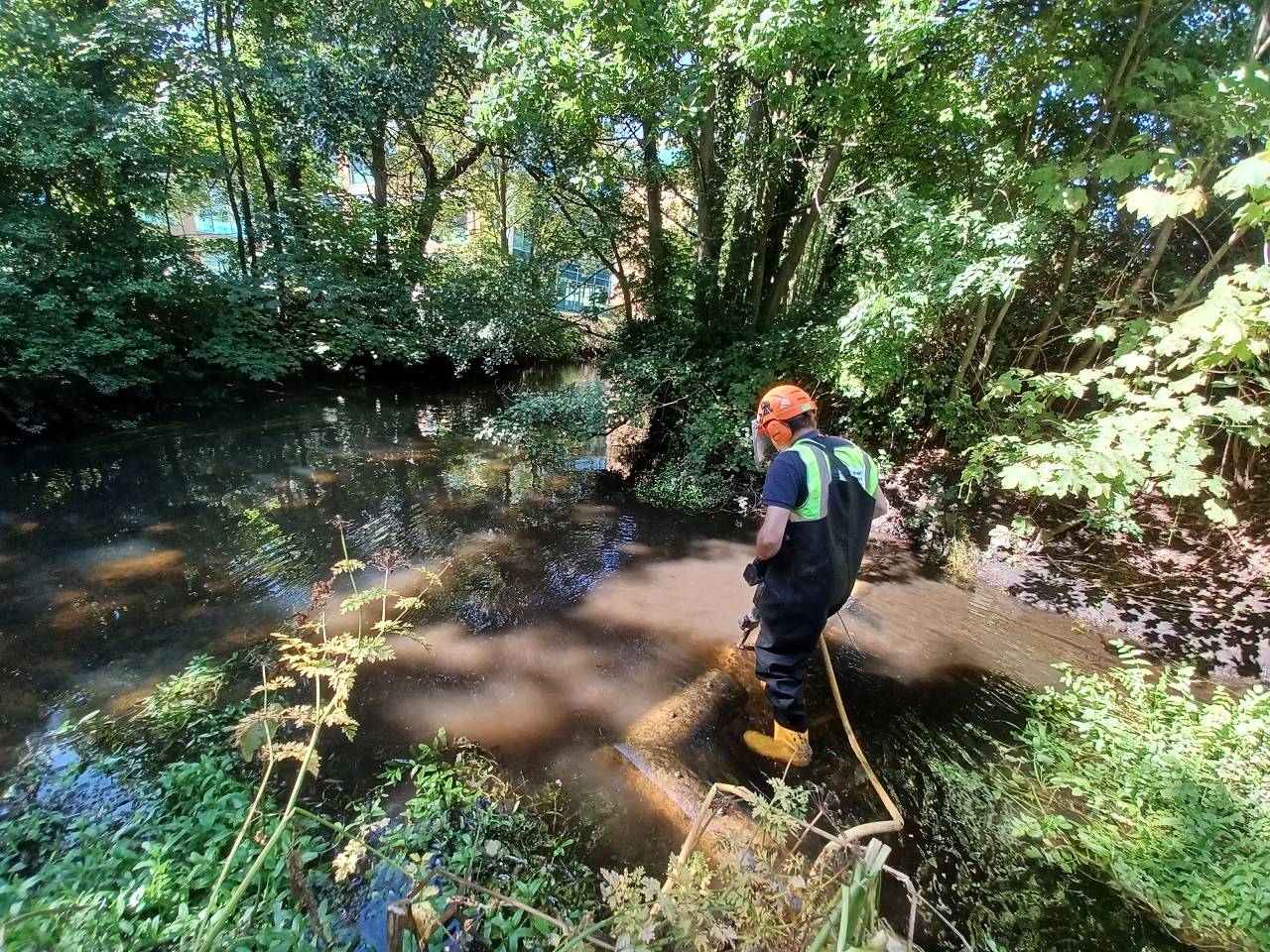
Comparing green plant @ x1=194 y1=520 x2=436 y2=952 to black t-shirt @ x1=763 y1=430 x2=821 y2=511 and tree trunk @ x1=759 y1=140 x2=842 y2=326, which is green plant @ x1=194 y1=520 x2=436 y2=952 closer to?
black t-shirt @ x1=763 y1=430 x2=821 y2=511

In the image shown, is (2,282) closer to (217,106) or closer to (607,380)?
(217,106)

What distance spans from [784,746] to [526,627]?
1982mm

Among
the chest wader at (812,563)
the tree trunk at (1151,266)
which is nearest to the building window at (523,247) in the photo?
the tree trunk at (1151,266)

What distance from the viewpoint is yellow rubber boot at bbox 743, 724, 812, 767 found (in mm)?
2873

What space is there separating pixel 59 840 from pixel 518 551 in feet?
11.3

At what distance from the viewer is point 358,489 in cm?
659

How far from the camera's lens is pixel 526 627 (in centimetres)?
403

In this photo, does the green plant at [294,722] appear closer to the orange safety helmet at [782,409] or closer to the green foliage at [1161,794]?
the orange safety helmet at [782,409]

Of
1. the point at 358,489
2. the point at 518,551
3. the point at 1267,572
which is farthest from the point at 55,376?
the point at 1267,572

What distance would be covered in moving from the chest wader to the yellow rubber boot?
0.10 meters

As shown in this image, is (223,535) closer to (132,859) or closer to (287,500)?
(287,500)

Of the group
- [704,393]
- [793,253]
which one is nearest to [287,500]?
[704,393]

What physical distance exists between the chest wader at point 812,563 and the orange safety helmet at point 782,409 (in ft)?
0.47

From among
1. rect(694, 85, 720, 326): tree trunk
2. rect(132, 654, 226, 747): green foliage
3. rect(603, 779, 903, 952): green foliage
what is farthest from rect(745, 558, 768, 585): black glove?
rect(694, 85, 720, 326): tree trunk
